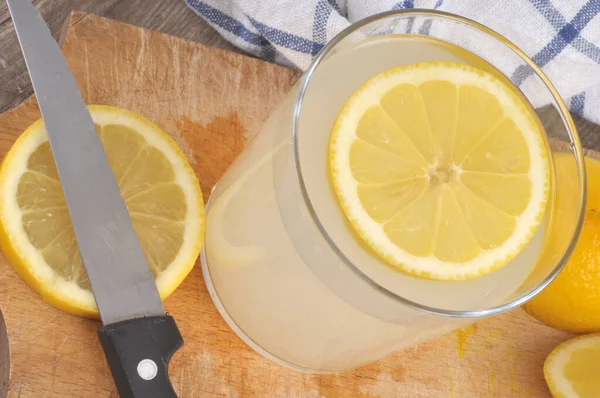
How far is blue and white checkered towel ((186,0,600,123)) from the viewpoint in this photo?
47.2 inches

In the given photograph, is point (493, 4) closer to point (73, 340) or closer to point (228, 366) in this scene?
point (228, 366)

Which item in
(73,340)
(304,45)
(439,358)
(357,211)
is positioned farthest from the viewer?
(304,45)

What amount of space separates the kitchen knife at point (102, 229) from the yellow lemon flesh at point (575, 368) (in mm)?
567

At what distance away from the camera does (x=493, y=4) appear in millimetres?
1228

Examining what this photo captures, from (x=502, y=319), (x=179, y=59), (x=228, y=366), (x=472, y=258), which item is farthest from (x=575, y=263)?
(x=179, y=59)

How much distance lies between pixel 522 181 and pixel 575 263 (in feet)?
0.71

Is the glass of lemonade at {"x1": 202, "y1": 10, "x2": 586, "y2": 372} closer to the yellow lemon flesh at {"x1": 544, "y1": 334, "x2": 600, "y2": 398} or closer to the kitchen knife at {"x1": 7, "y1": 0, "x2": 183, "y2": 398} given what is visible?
the kitchen knife at {"x1": 7, "y1": 0, "x2": 183, "y2": 398}

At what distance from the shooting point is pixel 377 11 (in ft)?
4.02

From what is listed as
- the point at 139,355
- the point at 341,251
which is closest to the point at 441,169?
the point at 341,251

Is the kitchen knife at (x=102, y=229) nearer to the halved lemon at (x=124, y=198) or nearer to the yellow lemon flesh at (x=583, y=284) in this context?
the halved lemon at (x=124, y=198)

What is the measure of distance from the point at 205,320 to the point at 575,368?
0.56 meters

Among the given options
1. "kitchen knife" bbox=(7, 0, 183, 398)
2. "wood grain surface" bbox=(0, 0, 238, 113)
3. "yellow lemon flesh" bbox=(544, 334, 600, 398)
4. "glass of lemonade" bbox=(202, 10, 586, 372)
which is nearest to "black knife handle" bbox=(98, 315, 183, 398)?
"kitchen knife" bbox=(7, 0, 183, 398)

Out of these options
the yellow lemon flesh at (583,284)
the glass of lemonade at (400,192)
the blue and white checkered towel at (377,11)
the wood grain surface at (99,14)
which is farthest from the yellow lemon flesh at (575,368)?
the wood grain surface at (99,14)

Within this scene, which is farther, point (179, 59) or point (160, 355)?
point (179, 59)
